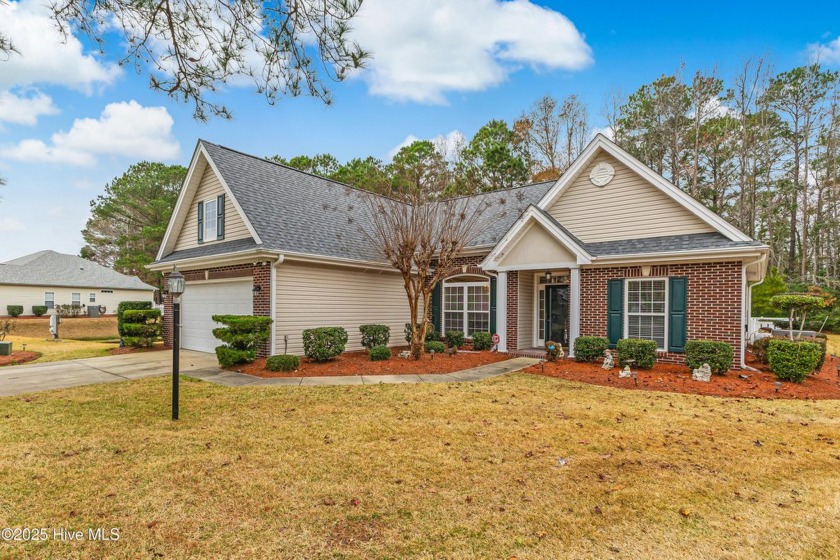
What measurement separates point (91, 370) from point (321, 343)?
17.4ft

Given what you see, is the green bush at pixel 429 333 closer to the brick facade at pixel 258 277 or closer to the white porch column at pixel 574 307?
the white porch column at pixel 574 307

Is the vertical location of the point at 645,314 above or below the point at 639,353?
above

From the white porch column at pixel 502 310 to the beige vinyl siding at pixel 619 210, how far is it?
2.50m

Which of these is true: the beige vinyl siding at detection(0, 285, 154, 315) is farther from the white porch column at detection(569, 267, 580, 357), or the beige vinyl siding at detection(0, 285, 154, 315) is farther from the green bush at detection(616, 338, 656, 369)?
the green bush at detection(616, 338, 656, 369)

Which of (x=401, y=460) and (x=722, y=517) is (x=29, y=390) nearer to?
(x=401, y=460)

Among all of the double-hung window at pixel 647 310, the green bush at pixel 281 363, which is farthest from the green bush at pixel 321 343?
the double-hung window at pixel 647 310

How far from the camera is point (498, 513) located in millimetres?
3506

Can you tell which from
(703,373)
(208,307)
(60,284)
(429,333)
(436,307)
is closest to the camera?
(703,373)

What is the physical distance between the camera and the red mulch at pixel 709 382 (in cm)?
800

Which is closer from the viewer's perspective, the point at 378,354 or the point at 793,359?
the point at 793,359

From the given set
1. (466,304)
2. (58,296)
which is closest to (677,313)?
(466,304)

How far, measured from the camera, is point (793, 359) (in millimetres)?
8758

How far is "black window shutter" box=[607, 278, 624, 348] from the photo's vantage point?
440 inches

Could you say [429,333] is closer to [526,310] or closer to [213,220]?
[526,310]
